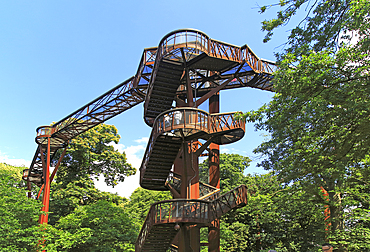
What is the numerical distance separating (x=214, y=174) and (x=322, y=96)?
10.3 metres

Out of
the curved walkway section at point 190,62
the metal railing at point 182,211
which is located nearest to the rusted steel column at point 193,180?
the metal railing at point 182,211

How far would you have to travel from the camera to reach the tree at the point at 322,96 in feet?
28.5

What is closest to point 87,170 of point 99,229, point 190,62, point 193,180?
point 99,229

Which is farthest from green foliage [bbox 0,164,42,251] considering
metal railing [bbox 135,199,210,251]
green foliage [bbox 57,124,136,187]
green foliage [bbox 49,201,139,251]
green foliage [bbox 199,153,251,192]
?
green foliage [bbox 199,153,251,192]

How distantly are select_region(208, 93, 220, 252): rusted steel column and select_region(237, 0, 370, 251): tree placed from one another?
22.7 ft

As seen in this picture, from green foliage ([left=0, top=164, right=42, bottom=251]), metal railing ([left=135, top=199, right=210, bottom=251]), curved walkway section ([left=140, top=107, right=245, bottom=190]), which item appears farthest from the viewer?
green foliage ([left=0, top=164, right=42, bottom=251])

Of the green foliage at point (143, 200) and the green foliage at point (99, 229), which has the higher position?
the green foliage at point (143, 200)

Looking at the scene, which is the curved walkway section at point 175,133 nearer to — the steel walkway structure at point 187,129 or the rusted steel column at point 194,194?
the steel walkway structure at point 187,129

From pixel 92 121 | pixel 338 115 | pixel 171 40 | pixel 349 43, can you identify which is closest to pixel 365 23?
pixel 349 43

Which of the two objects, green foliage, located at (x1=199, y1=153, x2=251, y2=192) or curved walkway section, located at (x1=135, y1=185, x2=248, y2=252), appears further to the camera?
green foliage, located at (x1=199, y1=153, x2=251, y2=192)

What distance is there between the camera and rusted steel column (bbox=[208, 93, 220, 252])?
692 inches

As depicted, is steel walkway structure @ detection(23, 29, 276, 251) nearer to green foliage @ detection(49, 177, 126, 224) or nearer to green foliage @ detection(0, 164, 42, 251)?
green foliage @ detection(0, 164, 42, 251)

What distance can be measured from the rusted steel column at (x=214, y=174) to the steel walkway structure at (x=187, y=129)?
51mm

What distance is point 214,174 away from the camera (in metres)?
18.6
